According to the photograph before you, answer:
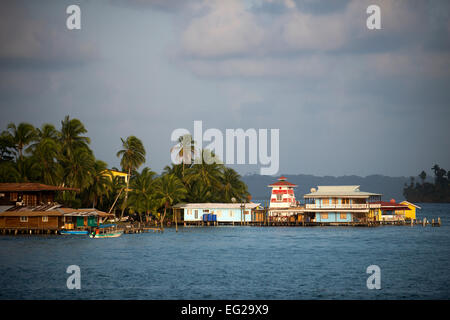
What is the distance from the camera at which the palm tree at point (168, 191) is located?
8531 cm

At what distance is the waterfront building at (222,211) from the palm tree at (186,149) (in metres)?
11.1

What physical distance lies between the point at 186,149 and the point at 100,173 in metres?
20.6

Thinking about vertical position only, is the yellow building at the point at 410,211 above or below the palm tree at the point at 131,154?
below

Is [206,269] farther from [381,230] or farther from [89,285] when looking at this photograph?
[381,230]

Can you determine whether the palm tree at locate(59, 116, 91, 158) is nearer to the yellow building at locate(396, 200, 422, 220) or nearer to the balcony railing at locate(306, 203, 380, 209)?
the balcony railing at locate(306, 203, 380, 209)

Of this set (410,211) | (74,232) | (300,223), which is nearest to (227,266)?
(74,232)

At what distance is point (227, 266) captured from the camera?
45.8 meters

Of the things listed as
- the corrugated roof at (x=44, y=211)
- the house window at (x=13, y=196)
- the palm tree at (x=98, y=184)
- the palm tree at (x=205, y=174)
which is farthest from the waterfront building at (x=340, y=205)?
the house window at (x=13, y=196)

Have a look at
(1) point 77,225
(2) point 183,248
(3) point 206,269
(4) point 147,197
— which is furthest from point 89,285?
(4) point 147,197

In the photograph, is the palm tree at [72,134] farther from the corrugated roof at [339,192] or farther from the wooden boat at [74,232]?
the corrugated roof at [339,192]

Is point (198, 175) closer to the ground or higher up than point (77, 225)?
higher up

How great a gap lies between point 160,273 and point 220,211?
150 feet

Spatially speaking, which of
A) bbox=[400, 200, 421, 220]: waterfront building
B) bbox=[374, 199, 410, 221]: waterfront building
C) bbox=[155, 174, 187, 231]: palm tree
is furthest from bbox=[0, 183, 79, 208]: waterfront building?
bbox=[400, 200, 421, 220]: waterfront building

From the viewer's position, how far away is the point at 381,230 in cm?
8019
